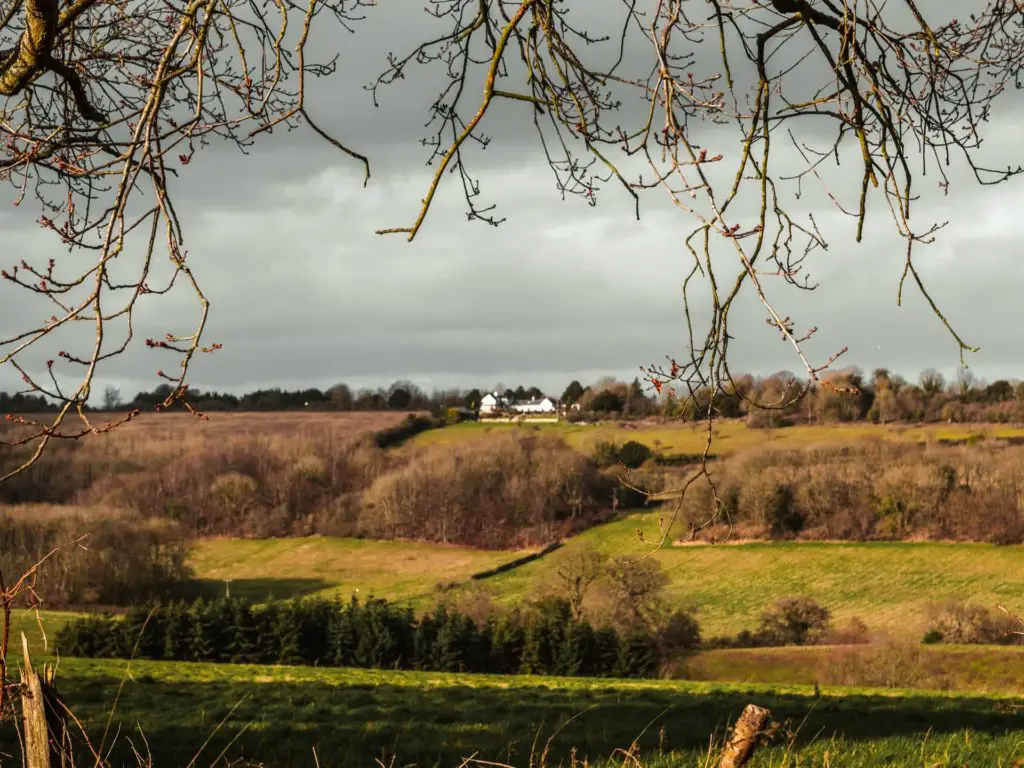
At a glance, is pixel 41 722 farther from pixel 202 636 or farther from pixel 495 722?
pixel 202 636

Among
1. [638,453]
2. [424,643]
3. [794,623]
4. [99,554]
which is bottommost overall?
[794,623]

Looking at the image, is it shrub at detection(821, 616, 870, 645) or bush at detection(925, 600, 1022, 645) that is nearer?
bush at detection(925, 600, 1022, 645)

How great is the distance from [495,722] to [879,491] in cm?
5120

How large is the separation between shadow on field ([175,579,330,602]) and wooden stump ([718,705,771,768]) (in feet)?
179

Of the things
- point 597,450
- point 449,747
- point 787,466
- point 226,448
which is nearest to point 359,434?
point 226,448

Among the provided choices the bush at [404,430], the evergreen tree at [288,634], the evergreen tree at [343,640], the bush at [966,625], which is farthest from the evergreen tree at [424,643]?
the bush at [404,430]

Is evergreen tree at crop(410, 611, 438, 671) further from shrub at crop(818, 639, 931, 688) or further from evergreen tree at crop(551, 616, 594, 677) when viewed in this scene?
shrub at crop(818, 639, 931, 688)

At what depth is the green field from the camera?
4816 cm

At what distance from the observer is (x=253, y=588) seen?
6119 centimetres

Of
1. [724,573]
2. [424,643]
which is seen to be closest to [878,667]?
[424,643]

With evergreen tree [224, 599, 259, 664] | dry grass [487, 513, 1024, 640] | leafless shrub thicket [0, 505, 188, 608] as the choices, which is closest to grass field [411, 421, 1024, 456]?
dry grass [487, 513, 1024, 640]

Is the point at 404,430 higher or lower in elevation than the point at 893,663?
higher

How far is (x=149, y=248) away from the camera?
11.2 ft

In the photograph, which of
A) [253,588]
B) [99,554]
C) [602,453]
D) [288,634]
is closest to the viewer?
[288,634]
